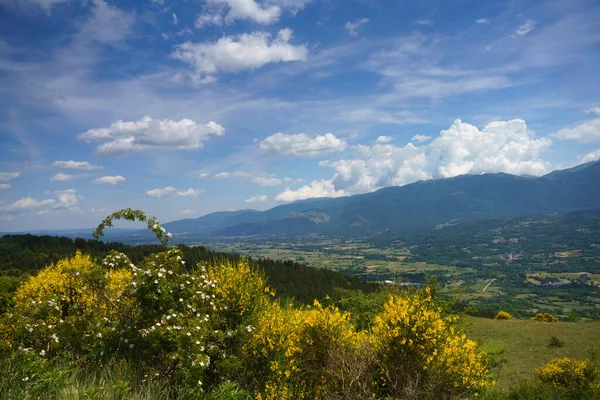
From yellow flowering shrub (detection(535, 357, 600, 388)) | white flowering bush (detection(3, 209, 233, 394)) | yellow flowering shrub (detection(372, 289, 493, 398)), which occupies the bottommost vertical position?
yellow flowering shrub (detection(535, 357, 600, 388))

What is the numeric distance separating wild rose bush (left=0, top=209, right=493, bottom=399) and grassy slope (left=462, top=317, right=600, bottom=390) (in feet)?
49.3

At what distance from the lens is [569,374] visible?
19984 mm

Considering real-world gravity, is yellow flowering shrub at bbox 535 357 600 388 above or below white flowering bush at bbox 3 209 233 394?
below

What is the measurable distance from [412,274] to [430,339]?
18266cm

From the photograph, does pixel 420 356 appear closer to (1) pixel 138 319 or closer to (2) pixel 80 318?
(1) pixel 138 319

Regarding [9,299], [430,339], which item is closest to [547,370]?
[430,339]

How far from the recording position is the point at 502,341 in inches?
1323

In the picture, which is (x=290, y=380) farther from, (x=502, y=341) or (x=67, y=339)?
(x=502, y=341)

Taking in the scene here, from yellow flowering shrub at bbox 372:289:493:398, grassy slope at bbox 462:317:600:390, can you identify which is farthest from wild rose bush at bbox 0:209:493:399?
grassy slope at bbox 462:317:600:390

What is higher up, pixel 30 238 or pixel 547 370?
pixel 30 238

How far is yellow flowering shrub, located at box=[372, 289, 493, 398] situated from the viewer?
32.1ft

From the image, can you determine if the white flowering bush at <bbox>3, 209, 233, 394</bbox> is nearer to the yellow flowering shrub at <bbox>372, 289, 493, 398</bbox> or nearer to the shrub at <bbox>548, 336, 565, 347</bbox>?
the yellow flowering shrub at <bbox>372, 289, 493, 398</bbox>

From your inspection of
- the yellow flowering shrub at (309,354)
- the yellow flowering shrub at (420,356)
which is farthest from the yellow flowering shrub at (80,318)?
the yellow flowering shrub at (420,356)

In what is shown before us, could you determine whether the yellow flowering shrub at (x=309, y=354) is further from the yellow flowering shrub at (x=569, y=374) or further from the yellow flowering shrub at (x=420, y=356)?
the yellow flowering shrub at (x=569, y=374)
